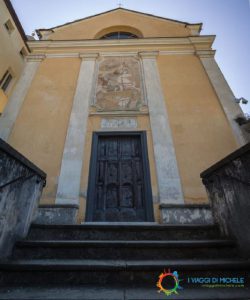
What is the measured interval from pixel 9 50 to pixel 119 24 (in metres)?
5.87

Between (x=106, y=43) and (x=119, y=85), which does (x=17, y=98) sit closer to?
(x=119, y=85)

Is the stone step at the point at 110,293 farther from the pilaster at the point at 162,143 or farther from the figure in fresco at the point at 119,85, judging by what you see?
the figure in fresco at the point at 119,85

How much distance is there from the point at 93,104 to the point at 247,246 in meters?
5.54

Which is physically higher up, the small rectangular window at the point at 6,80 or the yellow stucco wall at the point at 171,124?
the small rectangular window at the point at 6,80

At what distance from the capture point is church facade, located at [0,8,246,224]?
184 inches

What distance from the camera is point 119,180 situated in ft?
16.8

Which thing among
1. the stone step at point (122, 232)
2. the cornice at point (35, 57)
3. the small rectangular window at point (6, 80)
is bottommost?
the stone step at point (122, 232)

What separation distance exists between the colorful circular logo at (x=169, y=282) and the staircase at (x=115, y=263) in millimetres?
47

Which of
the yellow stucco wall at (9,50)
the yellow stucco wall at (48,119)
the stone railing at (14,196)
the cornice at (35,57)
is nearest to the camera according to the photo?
the stone railing at (14,196)

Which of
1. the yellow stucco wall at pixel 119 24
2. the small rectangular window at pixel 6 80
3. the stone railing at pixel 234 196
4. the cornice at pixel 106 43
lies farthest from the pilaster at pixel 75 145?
the small rectangular window at pixel 6 80

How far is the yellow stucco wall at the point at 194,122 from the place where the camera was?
5.00 meters

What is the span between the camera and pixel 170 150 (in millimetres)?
5312

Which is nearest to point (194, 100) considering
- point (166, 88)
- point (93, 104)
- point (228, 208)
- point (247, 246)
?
point (166, 88)

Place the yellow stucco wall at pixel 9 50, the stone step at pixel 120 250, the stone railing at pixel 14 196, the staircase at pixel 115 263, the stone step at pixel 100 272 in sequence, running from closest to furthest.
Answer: the staircase at pixel 115 263 < the stone step at pixel 100 272 < the stone railing at pixel 14 196 < the stone step at pixel 120 250 < the yellow stucco wall at pixel 9 50
